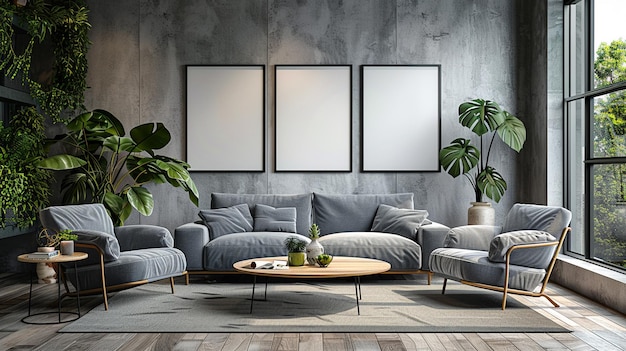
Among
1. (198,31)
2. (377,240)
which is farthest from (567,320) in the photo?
(198,31)

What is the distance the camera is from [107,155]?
24.4ft

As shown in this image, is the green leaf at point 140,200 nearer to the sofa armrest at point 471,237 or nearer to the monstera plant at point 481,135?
the sofa armrest at point 471,237

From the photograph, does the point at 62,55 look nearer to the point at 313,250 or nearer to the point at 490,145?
the point at 313,250

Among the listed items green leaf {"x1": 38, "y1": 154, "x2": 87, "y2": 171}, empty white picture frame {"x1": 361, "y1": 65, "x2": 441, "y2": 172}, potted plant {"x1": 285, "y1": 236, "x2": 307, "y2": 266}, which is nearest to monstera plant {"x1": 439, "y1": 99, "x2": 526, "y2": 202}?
empty white picture frame {"x1": 361, "y1": 65, "x2": 441, "y2": 172}

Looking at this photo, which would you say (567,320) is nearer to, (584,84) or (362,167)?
(584,84)

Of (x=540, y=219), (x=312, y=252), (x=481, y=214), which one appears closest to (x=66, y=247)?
(x=312, y=252)

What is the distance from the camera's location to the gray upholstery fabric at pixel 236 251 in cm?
614

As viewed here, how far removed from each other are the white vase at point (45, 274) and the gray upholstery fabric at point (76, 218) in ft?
4.11

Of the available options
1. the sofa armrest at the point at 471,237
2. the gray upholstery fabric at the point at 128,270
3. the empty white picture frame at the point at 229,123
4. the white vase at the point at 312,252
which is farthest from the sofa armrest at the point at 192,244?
the sofa armrest at the point at 471,237

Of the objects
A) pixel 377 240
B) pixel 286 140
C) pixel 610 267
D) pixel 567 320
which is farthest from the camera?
pixel 286 140

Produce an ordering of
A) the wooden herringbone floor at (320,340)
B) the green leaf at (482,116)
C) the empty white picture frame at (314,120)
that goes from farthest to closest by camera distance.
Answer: the empty white picture frame at (314,120), the green leaf at (482,116), the wooden herringbone floor at (320,340)

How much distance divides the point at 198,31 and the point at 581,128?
13.8 feet

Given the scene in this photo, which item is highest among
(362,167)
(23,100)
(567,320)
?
(23,100)

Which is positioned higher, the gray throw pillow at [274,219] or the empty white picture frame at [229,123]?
the empty white picture frame at [229,123]
